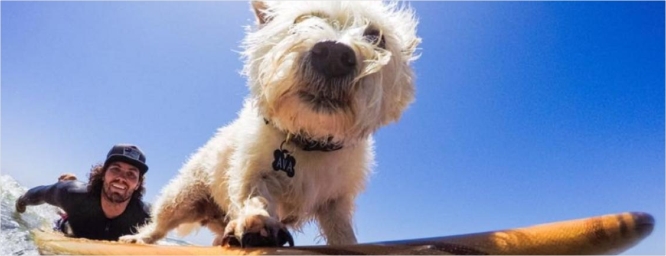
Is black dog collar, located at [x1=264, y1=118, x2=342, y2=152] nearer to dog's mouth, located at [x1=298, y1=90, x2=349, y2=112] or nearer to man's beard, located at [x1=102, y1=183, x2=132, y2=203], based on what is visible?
dog's mouth, located at [x1=298, y1=90, x2=349, y2=112]

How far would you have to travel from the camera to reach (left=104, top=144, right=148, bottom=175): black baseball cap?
7.49 meters

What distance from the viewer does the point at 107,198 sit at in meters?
7.32

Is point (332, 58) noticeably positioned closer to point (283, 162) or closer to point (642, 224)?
point (283, 162)

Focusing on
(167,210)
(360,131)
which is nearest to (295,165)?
(360,131)

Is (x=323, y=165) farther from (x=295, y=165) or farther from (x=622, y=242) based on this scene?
(x=622, y=242)

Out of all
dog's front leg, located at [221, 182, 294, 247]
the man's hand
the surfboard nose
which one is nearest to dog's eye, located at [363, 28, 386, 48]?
dog's front leg, located at [221, 182, 294, 247]

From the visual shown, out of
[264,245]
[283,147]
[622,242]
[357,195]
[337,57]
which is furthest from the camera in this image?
[357,195]

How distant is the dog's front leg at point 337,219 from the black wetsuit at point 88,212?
290 centimetres

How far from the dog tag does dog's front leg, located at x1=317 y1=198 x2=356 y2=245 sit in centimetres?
65

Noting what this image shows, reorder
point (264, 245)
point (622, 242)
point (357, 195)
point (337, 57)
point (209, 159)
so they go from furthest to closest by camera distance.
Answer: point (209, 159) < point (357, 195) < point (337, 57) < point (264, 245) < point (622, 242)

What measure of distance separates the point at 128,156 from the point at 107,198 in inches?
24.4

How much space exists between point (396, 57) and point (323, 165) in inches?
40.1

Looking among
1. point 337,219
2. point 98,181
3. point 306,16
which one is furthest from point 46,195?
point 306,16

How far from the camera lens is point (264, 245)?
307 centimetres
